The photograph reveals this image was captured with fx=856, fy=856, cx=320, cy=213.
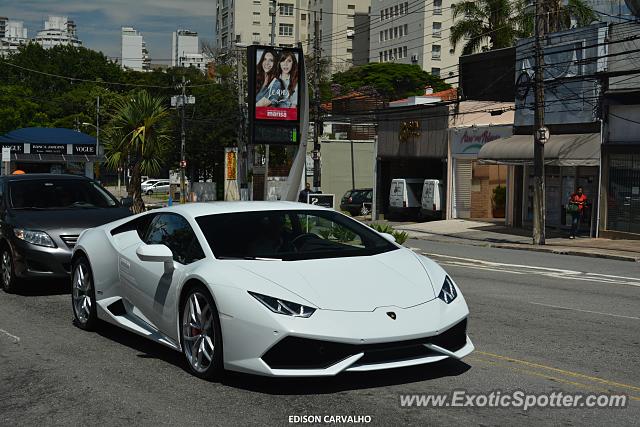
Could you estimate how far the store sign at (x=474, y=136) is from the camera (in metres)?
37.1

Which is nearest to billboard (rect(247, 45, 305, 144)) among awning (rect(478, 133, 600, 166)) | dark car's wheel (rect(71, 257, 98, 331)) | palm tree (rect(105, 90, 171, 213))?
palm tree (rect(105, 90, 171, 213))

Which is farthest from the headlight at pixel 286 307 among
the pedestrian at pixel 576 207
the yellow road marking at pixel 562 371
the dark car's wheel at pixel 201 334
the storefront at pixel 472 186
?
the storefront at pixel 472 186

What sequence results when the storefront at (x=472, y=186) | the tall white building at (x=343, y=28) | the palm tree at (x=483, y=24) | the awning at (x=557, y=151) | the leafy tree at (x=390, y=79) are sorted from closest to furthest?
the awning at (x=557, y=151) → the storefront at (x=472, y=186) → the palm tree at (x=483, y=24) → the leafy tree at (x=390, y=79) → the tall white building at (x=343, y=28)

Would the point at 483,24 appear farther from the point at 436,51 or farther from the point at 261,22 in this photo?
the point at 261,22

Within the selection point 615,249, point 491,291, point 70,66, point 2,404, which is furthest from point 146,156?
point 70,66

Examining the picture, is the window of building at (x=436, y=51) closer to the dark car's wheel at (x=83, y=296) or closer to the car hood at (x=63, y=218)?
the car hood at (x=63, y=218)

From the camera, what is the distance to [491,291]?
13266mm

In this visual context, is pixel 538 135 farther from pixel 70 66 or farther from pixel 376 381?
pixel 70 66

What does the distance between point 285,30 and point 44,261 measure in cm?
12608

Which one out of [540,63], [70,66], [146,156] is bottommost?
[146,156]

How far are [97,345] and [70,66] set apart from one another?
4007 inches

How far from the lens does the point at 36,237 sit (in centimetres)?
1155

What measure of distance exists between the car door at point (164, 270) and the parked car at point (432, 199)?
33.8 meters

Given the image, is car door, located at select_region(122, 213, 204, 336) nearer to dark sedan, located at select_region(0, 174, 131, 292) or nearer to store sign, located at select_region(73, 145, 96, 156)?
dark sedan, located at select_region(0, 174, 131, 292)
